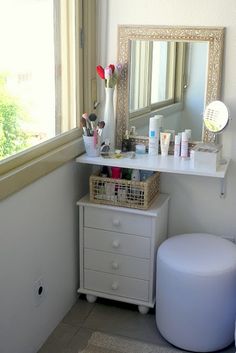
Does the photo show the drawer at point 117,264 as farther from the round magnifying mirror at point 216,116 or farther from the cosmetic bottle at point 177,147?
the round magnifying mirror at point 216,116

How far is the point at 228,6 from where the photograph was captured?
217 cm

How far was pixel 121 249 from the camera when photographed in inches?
93.6

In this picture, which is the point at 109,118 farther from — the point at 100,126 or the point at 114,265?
the point at 114,265

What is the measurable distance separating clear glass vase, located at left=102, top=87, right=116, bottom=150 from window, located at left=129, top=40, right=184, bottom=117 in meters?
0.10

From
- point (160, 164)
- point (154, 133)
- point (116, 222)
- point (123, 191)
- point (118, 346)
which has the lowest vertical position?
point (118, 346)

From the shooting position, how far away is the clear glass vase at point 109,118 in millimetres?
2385

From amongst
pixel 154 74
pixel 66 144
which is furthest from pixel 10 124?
pixel 154 74

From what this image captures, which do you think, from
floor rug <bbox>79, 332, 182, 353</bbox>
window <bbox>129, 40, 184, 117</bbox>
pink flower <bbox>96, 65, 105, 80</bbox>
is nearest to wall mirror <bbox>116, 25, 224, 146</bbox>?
window <bbox>129, 40, 184, 117</bbox>

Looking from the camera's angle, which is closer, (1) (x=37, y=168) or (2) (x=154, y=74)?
(1) (x=37, y=168)

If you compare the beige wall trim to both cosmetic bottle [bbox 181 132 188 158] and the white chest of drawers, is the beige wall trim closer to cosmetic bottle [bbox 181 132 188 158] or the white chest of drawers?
the white chest of drawers

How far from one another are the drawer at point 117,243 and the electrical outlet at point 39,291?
35 cm

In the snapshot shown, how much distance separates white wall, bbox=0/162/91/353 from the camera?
6.15 feet

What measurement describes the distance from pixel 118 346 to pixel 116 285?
310mm

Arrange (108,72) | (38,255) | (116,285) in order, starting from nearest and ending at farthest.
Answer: (38,255) < (108,72) < (116,285)
